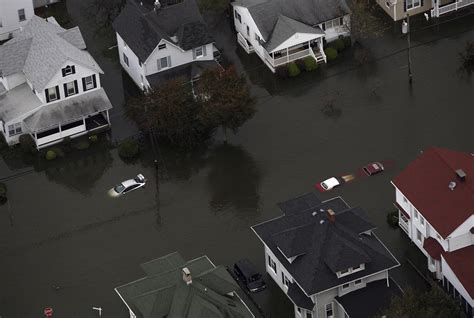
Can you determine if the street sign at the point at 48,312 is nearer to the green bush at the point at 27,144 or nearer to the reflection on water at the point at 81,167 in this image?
the reflection on water at the point at 81,167

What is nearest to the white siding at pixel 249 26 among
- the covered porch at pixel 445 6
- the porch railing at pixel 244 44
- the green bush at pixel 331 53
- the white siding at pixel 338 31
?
the porch railing at pixel 244 44

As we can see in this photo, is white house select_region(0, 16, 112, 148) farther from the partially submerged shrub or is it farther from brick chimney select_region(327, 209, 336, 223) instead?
brick chimney select_region(327, 209, 336, 223)

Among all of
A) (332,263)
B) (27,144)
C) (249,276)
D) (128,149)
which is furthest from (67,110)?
(332,263)

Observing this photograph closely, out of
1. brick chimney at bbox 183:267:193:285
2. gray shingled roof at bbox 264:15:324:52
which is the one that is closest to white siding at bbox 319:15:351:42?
gray shingled roof at bbox 264:15:324:52

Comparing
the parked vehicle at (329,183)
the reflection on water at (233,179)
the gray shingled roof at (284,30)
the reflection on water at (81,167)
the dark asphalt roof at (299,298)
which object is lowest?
the dark asphalt roof at (299,298)

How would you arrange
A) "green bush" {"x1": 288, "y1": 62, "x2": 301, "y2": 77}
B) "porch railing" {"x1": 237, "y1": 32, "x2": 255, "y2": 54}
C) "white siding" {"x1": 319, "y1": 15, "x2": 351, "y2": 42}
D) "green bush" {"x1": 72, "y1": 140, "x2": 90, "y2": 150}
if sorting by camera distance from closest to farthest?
"green bush" {"x1": 72, "y1": 140, "x2": 90, "y2": 150} < "green bush" {"x1": 288, "y1": 62, "x2": 301, "y2": 77} < "white siding" {"x1": 319, "y1": 15, "x2": 351, "y2": 42} < "porch railing" {"x1": 237, "y1": 32, "x2": 255, "y2": 54}

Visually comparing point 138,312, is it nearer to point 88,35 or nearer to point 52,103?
point 52,103
